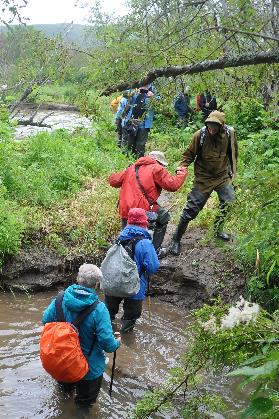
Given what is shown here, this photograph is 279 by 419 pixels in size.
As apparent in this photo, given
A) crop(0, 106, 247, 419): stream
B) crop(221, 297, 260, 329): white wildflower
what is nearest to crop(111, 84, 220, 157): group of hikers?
crop(0, 106, 247, 419): stream

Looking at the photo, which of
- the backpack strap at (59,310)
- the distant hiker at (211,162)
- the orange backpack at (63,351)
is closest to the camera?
the orange backpack at (63,351)

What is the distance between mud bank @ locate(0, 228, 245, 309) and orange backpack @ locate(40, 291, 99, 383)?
3382mm

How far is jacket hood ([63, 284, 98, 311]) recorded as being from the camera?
14.3 feet

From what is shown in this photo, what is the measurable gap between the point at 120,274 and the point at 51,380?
1.36m

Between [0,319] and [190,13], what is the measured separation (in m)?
4.62

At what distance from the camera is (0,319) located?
702cm

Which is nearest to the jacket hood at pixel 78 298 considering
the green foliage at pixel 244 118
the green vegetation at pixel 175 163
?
the green vegetation at pixel 175 163

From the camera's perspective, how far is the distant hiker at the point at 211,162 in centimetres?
724

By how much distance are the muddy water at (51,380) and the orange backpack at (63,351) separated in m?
0.85

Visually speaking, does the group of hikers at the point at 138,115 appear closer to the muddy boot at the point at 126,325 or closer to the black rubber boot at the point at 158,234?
the black rubber boot at the point at 158,234

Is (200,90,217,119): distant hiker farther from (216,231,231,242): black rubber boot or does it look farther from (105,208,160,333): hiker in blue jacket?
(105,208,160,333): hiker in blue jacket

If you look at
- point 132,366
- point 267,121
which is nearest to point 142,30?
point 132,366

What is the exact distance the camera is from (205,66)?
4.48 m

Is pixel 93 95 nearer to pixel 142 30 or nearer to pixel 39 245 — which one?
pixel 142 30
